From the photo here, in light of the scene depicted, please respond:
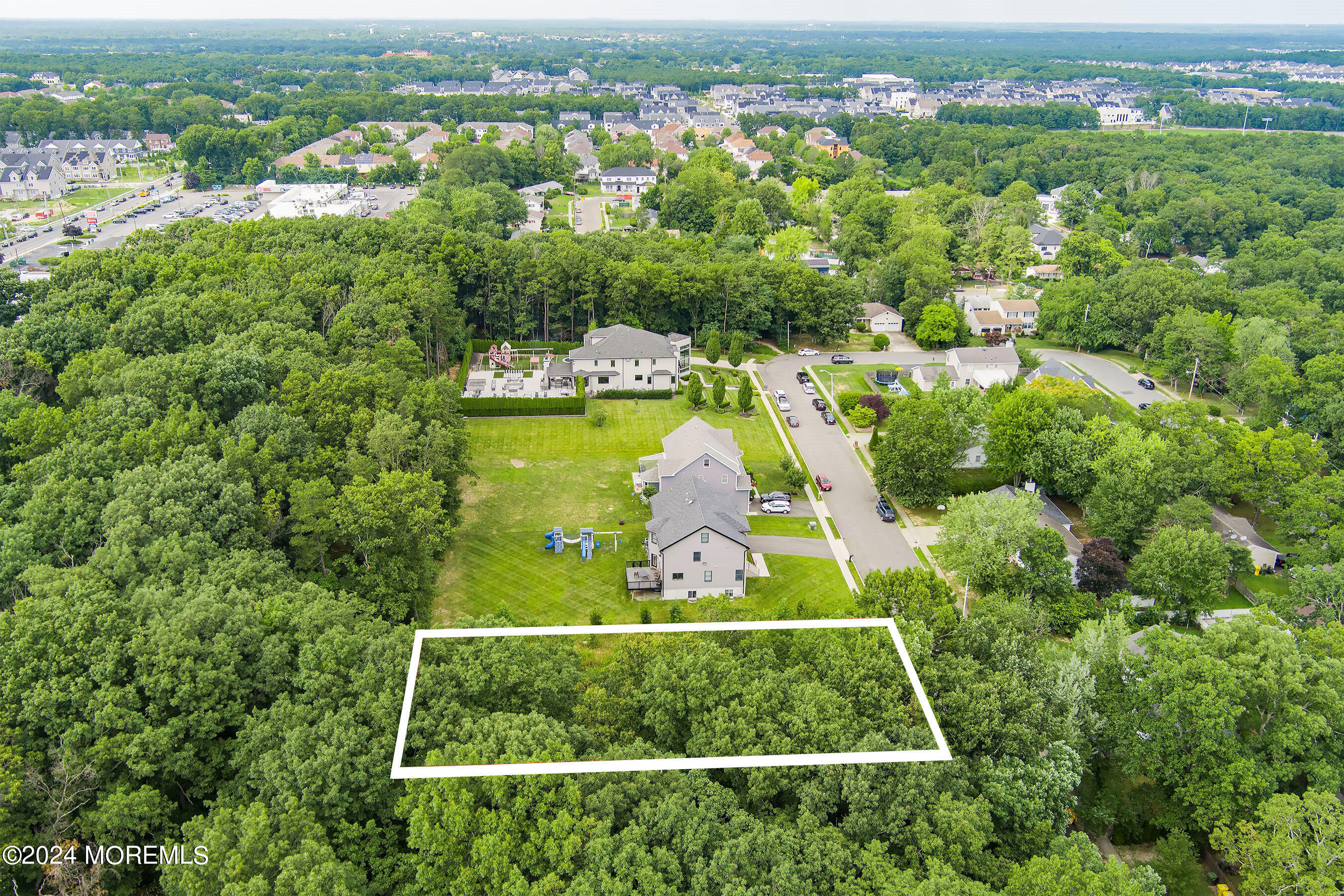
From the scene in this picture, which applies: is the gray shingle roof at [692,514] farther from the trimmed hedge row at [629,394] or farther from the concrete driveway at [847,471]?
the trimmed hedge row at [629,394]

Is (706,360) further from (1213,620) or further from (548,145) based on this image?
(548,145)

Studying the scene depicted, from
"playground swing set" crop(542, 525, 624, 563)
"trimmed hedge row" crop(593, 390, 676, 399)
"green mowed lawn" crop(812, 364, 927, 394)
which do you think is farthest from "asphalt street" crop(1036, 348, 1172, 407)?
"playground swing set" crop(542, 525, 624, 563)

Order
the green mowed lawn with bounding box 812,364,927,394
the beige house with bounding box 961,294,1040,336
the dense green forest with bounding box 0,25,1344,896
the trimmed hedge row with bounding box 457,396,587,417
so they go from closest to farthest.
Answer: the dense green forest with bounding box 0,25,1344,896 → the trimmed hedge row with bounding box 457,396,587,417 → the green mowed lawn with bounding box 812,364,927,394 → the beige house with bounding box 961,294,1040,336

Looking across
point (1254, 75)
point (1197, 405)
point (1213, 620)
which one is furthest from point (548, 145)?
point (1254, 75)

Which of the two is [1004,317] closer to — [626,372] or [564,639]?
[626,372]

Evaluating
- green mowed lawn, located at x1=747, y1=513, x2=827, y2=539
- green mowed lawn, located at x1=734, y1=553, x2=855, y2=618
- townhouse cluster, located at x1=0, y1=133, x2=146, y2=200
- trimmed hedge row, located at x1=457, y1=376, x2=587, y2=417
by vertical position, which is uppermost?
townhouse cluster, located at x1=0, y1=133, x2=146, y2=200

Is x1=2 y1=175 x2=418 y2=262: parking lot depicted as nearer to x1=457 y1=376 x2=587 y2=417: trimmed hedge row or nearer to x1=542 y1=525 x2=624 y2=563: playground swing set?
x1=457 y1=376 x2=587 y2=417: trimmed hedge row

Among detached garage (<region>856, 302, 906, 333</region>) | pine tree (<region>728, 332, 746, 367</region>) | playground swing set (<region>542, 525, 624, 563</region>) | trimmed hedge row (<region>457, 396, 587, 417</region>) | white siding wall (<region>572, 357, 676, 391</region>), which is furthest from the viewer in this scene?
detached garage (<region>856, 302, 906, 333</region>)
